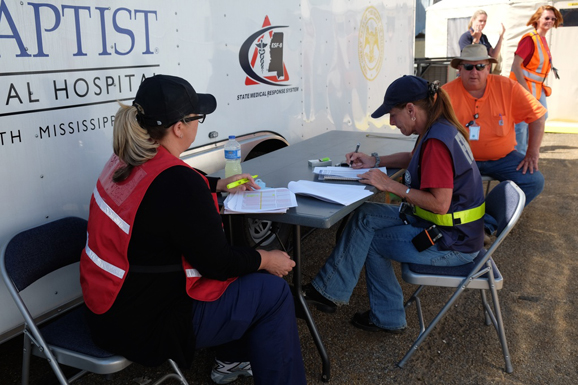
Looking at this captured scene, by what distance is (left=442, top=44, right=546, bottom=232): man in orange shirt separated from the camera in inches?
146

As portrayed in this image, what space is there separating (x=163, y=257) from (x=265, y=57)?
6.58 feet

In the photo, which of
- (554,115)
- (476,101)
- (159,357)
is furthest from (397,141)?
(554,115)

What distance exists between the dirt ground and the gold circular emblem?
2083mm

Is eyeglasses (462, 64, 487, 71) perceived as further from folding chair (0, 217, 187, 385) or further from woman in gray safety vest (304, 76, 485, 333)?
folding chair (0, 217, 187, 385)

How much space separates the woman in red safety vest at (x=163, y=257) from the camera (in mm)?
1721

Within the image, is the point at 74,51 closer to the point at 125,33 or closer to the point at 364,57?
the point at 125,33

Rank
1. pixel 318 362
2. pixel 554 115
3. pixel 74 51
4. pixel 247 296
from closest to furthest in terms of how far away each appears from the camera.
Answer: pixel 247 296
pixel 74 51
pixel 318 362
pixel 554 115

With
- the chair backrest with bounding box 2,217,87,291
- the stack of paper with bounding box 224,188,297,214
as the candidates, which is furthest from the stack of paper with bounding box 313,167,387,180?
the chair backrest with bounding box 2,217,87,291

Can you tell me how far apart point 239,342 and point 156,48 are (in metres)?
1.45

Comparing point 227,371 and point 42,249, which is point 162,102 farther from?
point 227,371

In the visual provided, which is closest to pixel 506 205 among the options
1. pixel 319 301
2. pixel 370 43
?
pixel 319 301

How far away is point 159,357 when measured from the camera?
1802mm

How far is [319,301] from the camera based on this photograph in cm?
261

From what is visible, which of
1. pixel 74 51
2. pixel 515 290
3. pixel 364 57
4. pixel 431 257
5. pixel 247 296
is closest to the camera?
pixel 247 296
